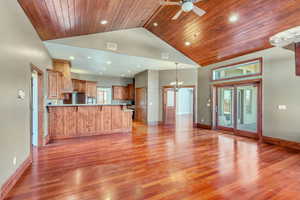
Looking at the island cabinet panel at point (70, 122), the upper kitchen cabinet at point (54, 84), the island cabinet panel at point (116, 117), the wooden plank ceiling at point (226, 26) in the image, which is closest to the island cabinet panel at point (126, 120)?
the island cabinet panel at point (116, 117)

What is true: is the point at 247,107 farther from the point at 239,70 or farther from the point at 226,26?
the point at 226,26

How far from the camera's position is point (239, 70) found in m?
5.93

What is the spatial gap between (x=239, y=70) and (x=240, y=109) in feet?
4.89

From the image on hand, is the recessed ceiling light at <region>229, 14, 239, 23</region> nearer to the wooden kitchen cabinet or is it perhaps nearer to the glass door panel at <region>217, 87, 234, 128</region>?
the glass door panel at <region>217, 87, 234, 128</region>

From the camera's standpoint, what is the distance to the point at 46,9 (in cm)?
288

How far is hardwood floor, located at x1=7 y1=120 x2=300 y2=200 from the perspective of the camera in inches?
85.7

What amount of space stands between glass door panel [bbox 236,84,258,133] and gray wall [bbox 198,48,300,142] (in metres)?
0.47

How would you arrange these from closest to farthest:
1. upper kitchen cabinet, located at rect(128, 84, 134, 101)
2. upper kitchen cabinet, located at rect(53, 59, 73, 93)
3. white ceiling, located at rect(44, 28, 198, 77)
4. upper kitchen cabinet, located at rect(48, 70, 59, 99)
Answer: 1. white ceiling, located at rect(44, 28, 198, 77)
2. upper kitchen cabinet, located at rect(48, 70, 59, 99)
3. upper kitchen cabinet, located at rect(53, 59, 73, 93)
4. upper kitchen cabinet, located at rect(128, 84, 134, 101)

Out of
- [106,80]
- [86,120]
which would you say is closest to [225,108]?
[86,120]

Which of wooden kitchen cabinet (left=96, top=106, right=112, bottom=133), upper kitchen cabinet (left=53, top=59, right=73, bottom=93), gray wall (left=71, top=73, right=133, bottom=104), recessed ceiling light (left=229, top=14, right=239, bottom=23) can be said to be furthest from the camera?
gray wall (left=71, top=73, right=133, bottom=104)

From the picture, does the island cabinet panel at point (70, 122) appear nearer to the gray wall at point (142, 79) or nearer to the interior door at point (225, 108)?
the gray wall at point (142, 79)

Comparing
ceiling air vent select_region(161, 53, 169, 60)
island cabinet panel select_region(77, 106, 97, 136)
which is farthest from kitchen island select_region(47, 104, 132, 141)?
ceiling air vent select_region(161, 53, 169, 60)

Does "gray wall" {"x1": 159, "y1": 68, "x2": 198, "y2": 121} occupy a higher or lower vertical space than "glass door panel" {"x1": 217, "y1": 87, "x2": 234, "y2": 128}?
higher

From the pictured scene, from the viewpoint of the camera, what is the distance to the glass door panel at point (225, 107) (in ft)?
20.6
